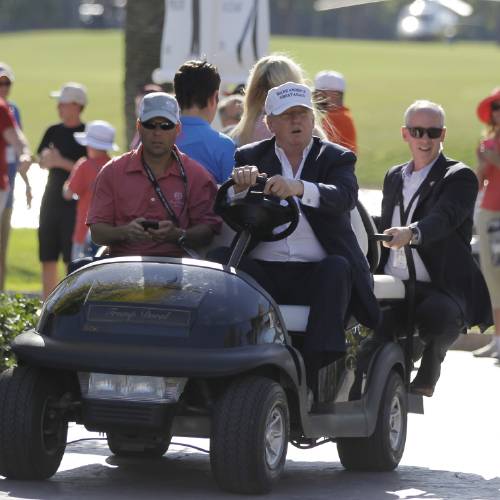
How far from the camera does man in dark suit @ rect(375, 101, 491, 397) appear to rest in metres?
7.81

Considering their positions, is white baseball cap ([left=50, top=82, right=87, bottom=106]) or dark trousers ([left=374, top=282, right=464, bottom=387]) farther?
white baseball cap ([left=50, top=82, right=87, bottom=106])

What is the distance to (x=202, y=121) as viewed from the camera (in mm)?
8086

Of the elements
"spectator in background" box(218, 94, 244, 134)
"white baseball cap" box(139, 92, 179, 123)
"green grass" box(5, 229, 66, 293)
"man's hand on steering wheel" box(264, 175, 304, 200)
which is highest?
"white baseball cap" box(139, 92, 179, 123)

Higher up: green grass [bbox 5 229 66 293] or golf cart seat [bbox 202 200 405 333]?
golf cart seat [bbox 202 200 405 333]

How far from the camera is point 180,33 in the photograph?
1446cm

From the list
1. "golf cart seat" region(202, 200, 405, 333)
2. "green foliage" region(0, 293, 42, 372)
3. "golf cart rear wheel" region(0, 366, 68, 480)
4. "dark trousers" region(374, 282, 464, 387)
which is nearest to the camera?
"golf cart rear wheel" region(0, 366, 68, 480)

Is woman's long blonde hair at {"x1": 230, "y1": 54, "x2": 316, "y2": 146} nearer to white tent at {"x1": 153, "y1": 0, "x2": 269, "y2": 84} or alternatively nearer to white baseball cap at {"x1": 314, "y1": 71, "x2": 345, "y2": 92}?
white baseball cap at {"x1": 314, "y1": 71, "x2": 345, "y2": 92}

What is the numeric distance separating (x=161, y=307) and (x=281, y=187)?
71 cm

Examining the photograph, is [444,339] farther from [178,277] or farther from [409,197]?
[178,277]

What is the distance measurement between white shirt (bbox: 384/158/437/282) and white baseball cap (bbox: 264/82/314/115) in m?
1.17

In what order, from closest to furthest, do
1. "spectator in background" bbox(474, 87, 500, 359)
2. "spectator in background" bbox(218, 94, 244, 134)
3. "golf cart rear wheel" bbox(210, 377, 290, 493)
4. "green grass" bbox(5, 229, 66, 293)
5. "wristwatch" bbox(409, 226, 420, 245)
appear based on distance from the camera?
1. "golf cart rear wheel" bbox(210, 377, 290, 493)
2. "wristwatch" bbox(409, 226, 420, 245)
3. "spectator in background" bbox(474, 87, 500, 359)
4. "spectator in background" bbox(218, 94, 244, 134)
5. "green grass" bbox(5, 229, 66, 293)

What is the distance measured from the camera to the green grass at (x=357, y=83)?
3612cm

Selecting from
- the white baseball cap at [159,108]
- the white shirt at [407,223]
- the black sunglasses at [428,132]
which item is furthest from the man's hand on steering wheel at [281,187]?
the black sunglasses at [428,132]

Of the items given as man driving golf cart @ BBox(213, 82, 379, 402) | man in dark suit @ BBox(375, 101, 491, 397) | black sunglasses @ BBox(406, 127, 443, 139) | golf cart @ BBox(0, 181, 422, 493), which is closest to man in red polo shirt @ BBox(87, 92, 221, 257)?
man driving golf cart @ BBox(213, 82, 379, 402)
